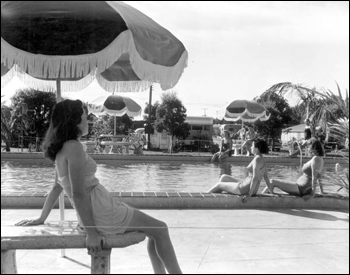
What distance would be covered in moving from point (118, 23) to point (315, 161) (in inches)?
128

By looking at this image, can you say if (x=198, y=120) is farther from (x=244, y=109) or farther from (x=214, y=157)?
(x=214, y=157)

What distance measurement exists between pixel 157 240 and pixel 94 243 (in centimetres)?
41

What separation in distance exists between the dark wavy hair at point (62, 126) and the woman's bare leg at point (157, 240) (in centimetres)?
67

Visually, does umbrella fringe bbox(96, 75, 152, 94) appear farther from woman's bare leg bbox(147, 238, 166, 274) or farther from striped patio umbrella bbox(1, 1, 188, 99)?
woman's bare leg bbox(147, 238, 166, 274)

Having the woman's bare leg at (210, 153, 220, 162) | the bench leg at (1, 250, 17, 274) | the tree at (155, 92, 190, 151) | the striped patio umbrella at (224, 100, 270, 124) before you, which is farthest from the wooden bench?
the tree at (155, 92, 190, 151)

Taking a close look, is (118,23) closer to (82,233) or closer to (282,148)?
(82,233)

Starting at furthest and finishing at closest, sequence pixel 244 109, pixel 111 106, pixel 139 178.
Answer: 1. pixel 244 109
2. pixel 111 106
3. pixel 139 178

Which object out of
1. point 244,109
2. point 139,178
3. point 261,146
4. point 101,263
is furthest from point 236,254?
point 244,109

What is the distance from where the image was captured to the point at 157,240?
9.59ft

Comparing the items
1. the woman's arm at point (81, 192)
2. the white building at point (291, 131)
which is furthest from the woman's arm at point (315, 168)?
the white building at point (291, 131)

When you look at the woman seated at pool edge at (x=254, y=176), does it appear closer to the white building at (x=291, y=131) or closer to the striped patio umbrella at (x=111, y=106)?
the striped patio umbrella at (x=111, y=106)

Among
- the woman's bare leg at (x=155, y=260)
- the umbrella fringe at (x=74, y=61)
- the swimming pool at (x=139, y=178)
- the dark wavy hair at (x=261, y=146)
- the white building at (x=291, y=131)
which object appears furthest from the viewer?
the white building at (x=291, y=131)

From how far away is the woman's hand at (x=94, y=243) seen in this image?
280cm

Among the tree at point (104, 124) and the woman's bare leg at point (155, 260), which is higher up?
the tree at point (104, 124)
